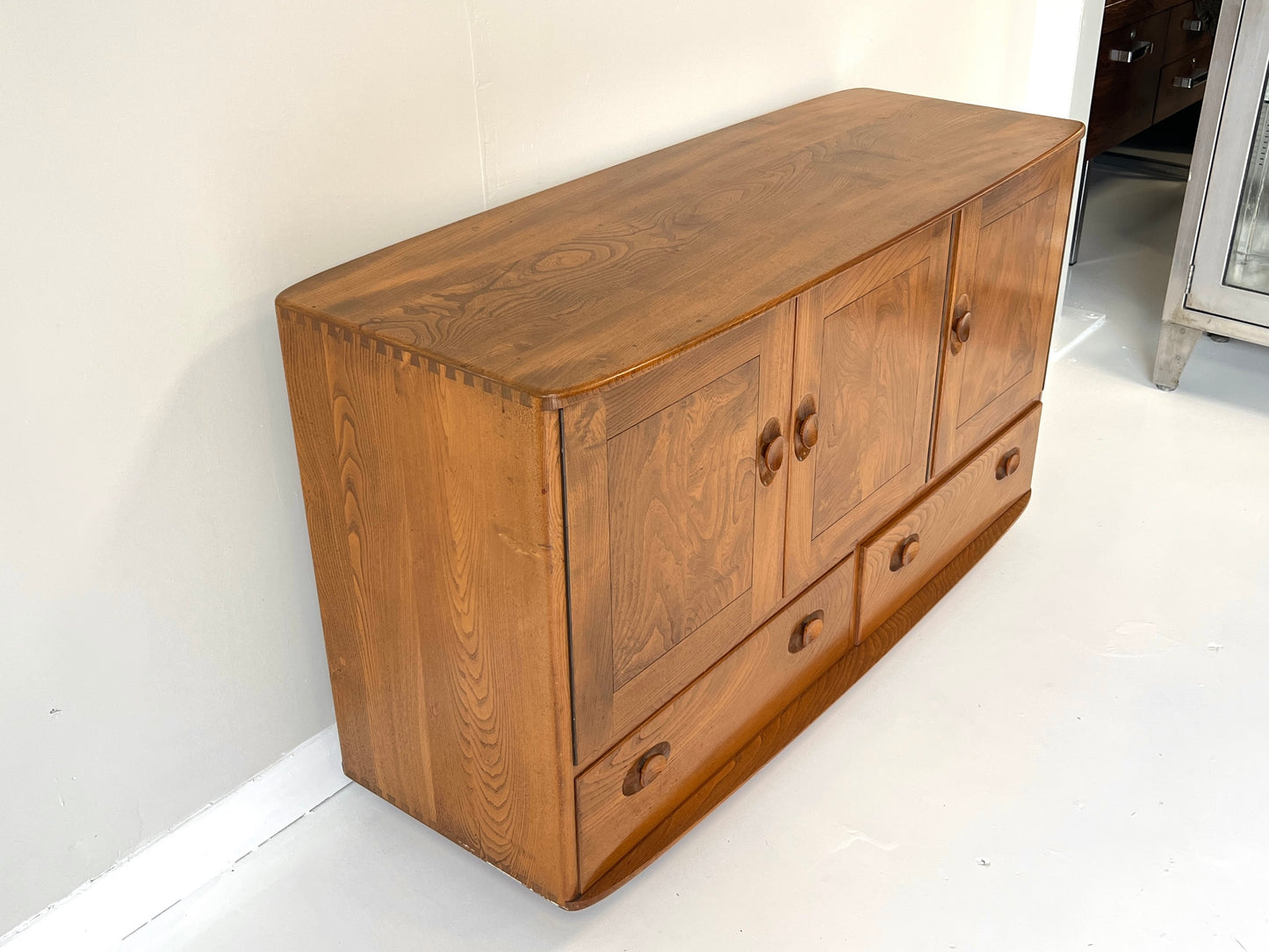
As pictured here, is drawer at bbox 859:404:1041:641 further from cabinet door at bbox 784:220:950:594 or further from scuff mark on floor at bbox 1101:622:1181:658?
scuff mark on floor at bbox 1101:622:1181:658

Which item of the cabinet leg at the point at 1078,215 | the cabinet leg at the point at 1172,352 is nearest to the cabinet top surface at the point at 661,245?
the cabinet leg at the point at 1172,352

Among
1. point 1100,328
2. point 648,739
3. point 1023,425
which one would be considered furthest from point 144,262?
point 1100,328

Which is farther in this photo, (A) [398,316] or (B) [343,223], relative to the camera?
(B) [343,223]

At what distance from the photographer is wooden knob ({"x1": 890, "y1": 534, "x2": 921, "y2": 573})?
2.03 m

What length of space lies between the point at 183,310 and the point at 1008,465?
1.53 metres

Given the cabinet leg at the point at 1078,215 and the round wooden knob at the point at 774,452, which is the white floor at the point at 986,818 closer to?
the round wooden knob at the point at 774,452

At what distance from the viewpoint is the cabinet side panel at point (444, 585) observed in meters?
1.33

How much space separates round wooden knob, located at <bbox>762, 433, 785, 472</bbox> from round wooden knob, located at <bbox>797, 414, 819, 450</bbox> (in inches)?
1.8

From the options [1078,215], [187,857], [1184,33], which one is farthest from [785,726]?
[1184,33]

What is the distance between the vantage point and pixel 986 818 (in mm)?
1771

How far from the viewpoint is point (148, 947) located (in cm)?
157

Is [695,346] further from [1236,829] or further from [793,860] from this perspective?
[1236,829]

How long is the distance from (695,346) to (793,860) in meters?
0.78

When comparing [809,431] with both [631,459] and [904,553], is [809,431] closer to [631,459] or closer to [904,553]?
[631,459]
